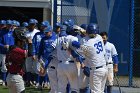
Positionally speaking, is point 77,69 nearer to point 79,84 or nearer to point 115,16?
point 79,84

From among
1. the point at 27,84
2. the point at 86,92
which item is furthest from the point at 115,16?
the point at 86,92

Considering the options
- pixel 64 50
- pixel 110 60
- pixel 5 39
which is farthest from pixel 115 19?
pixel 64 50

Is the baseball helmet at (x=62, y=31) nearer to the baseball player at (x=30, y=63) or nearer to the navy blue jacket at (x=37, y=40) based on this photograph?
the navy blue jacket at (x=37, y=40)

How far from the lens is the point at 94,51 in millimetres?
11938

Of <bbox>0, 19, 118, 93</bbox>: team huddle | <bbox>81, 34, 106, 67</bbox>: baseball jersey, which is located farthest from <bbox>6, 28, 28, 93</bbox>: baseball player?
<bbox>81, 34, 106, 67</bbox>: baseball jersey

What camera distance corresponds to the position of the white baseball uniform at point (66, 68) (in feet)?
40.8

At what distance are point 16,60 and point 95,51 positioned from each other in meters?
2.64

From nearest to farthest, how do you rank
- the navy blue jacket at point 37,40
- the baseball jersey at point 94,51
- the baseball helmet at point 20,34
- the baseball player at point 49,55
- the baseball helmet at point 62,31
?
1. the baseball helmet at point 20,34
2. the baseball jersey at point 94,51
3. the baseball helmet at point 62,31
4. the baseball player at point 49,55
5. the navy blue jacket at point 37,40

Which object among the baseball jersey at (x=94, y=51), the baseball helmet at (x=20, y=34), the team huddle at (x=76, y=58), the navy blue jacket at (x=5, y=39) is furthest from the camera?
the navy blue jacket at (x=5, y=39)

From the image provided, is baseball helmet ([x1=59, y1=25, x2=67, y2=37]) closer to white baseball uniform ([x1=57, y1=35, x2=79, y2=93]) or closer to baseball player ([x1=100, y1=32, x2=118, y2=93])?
white baseball uniform ([x1=57, y1=35, x2=79, y2=93])

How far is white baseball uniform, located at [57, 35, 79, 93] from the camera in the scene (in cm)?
1243

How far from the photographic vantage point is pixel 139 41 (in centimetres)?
1825

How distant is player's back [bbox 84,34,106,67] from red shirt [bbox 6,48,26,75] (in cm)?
244

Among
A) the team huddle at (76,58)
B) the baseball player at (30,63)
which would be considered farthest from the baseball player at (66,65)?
the baseball player at (30,63)
